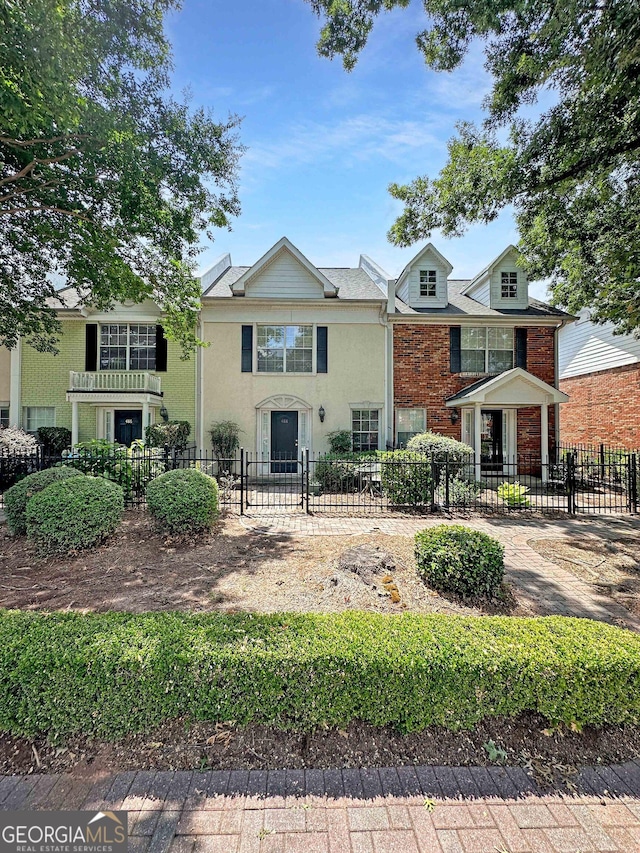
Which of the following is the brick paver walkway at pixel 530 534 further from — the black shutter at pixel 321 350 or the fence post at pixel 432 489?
the black shutter at pixel 321 350

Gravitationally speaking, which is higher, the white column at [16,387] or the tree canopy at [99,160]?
the tree canopy at [99,160]

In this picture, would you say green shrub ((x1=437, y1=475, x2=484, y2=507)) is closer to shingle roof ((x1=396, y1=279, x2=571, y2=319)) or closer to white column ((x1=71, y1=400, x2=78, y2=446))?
shingle roof ((x1=396, y1=279, x2=571, y2=319))

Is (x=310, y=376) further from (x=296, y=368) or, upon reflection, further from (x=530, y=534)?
(x=530, y=534)

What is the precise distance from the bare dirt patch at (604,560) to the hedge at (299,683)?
2556 mm

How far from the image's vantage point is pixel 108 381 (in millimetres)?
13117

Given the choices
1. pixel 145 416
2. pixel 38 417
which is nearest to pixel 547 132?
pixel 145 416

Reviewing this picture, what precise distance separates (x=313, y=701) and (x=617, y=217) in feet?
40.9

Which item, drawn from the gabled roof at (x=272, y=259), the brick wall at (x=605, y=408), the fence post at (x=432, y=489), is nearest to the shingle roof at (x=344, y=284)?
the gabled roof at (x=272, y=259)

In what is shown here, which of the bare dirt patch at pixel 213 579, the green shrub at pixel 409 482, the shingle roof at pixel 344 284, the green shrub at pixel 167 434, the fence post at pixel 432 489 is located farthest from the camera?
the shingle roof at pixel 344 284

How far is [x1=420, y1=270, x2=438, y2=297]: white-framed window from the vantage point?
46.4 ft

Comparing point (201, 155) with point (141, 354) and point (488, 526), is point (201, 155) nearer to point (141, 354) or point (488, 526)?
point (141, 354)

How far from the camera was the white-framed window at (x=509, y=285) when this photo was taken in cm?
1424

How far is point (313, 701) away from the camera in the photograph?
2.40 meters

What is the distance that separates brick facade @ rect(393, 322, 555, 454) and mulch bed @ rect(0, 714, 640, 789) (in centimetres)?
1150
